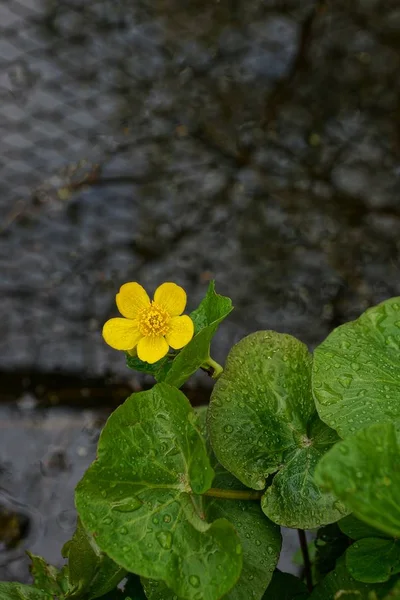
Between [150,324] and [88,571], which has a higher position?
[150,324]

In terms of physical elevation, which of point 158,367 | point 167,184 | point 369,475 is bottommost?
point 167,184

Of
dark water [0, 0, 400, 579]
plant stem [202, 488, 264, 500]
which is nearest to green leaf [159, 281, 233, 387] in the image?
plant stem [202, 488, 264, 500]

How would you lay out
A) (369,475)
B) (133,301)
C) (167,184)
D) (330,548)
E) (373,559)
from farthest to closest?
(167,184) < (330,548) < (133,301) < (373,559) < (369,475)

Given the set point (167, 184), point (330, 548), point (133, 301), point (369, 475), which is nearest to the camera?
point (369, 475)

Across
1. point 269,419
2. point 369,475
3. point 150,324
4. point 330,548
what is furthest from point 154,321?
point 330,548

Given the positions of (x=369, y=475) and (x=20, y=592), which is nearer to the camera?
(x=369, y=475)

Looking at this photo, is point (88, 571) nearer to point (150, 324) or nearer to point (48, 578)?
point (48, 578)

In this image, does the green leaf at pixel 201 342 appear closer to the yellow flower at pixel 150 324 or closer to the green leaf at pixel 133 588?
the yellow flower at pixel 150 324

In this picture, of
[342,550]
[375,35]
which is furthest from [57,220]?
[342,550]
